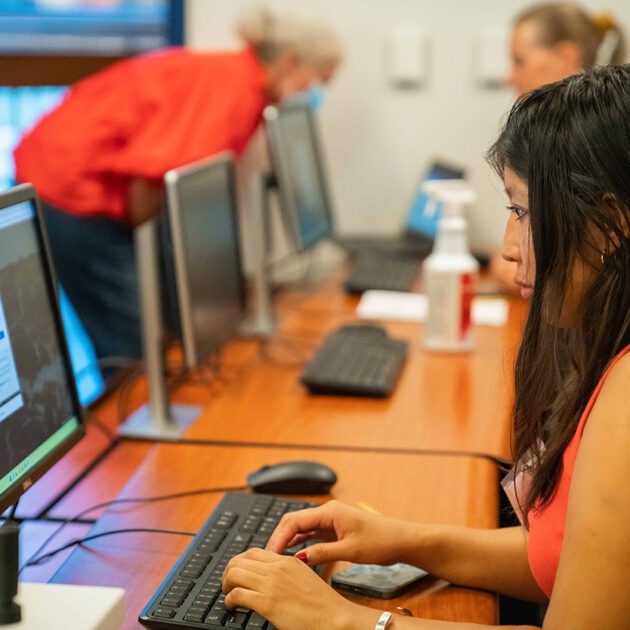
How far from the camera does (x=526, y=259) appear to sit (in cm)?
97

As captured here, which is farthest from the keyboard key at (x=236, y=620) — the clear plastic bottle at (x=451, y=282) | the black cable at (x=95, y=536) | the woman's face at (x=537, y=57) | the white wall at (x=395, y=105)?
the white wall at (x=395, y=105)

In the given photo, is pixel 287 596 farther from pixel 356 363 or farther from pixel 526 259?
pixel 356 363

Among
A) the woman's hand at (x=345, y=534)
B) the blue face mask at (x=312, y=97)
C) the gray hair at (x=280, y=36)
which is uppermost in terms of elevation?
the gray hair at (x=280, y=36)

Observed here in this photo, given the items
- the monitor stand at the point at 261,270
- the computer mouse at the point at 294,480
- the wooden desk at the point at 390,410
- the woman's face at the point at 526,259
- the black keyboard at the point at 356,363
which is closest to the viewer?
the woman's face at the point at 526,259

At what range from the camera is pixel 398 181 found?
288cm

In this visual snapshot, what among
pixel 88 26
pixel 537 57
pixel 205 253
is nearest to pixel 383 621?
pixel 205 253

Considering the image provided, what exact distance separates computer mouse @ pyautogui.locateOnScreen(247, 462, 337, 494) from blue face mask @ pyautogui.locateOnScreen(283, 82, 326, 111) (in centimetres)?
155

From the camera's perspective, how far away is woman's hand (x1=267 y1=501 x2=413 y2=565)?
1051mm

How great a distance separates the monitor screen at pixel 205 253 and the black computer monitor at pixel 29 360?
15.2 inches

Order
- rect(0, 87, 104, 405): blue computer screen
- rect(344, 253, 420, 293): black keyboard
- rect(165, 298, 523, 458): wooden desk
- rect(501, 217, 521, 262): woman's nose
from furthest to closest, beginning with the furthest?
rect(0, 87, 104, 405): blue computer screen → rect(344, 253, 420, 293): black keyboard → rect(165, 298, 523, 458): wooden desk → rect(501, 217, 521, 262): woman's nose

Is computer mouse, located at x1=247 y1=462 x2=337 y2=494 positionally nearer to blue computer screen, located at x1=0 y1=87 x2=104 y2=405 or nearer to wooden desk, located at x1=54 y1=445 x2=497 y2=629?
wooden desk, located at x1=54 y1=445 x2=497 y2=629

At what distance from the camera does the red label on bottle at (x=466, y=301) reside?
1866 millimetres

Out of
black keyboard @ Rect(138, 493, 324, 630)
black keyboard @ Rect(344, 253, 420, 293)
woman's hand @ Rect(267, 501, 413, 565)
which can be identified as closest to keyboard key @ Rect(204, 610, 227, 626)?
black keyboard @ Rect(138, 493, 324, 630)

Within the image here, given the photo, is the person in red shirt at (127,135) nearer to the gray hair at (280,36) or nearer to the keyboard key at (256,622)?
the gray hair at (280,36)
